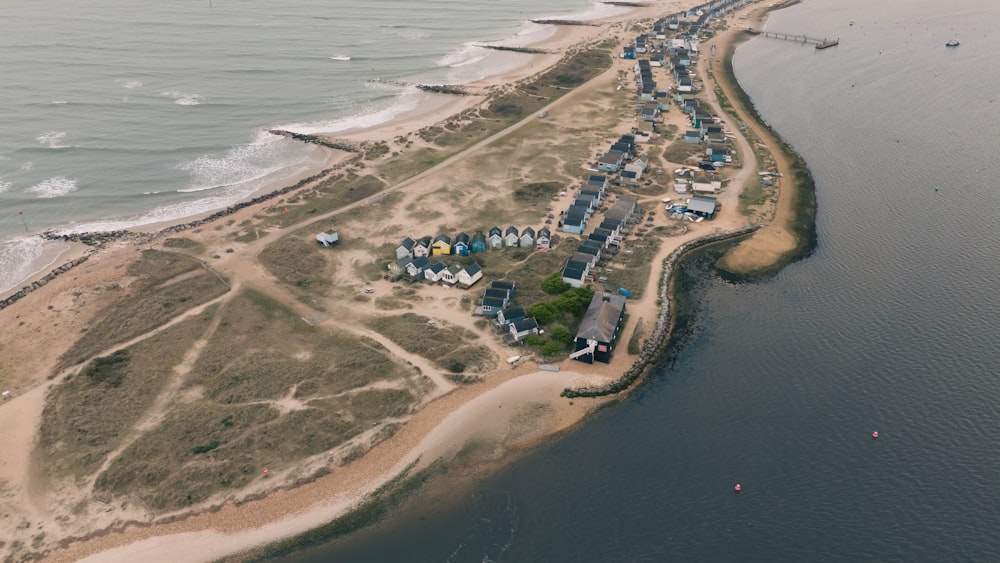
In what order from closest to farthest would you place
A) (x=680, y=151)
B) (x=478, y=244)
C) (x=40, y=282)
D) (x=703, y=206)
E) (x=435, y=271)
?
(x=435, y=271) < (x=40, y=282) < (x=478, y=244) < (x=703, y=206) < (x=680, y=151)

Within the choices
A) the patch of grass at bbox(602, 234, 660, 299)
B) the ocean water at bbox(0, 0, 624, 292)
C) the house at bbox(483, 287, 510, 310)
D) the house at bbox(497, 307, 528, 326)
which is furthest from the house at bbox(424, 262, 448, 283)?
the ocean water at bbox(0, 0, 624, 292)

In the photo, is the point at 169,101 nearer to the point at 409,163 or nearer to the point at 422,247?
the point at 409,163

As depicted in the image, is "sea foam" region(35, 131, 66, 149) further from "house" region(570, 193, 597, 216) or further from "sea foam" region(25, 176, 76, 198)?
"house" region(570, 193, 597, 216)

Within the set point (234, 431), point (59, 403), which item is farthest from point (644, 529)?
point (59, 403)

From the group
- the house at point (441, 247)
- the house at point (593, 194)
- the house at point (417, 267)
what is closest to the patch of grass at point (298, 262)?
the house at point (417, 267)

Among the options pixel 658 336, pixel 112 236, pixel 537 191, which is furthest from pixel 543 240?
pixel 112 236

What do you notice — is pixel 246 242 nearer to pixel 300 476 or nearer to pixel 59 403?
pixel 59 403
